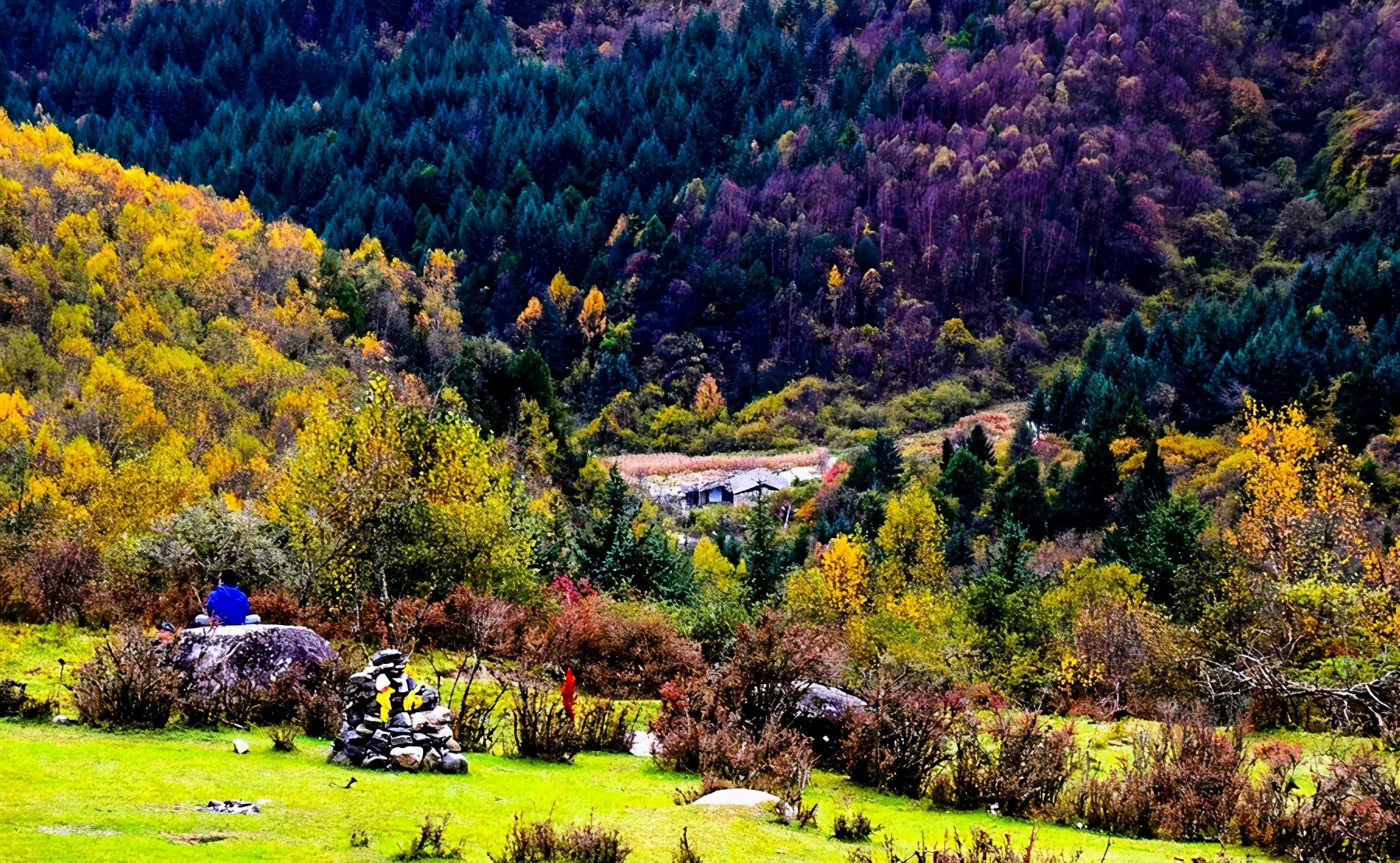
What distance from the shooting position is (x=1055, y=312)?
153 meters

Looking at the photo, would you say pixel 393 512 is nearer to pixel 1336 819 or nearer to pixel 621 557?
pixel 621 557

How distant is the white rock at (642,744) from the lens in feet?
74.0

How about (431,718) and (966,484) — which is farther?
(966,484)

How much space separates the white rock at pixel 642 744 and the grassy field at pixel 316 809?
2.91 metres

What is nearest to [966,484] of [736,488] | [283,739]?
[736,488]

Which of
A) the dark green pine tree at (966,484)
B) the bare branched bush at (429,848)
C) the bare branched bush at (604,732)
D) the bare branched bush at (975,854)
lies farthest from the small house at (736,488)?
the bare branched bush at (429,848)

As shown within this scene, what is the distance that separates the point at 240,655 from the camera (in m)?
20.2

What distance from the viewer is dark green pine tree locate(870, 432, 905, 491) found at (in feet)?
292

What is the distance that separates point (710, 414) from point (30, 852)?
131 meters

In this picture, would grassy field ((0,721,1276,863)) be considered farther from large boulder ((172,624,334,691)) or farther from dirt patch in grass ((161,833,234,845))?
large boulder ((172,624,334,691))

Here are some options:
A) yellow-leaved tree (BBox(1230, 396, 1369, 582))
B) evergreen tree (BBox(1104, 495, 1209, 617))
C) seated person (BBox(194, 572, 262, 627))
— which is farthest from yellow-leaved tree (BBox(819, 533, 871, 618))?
seated person (BBox(194, 572, 262, 627))

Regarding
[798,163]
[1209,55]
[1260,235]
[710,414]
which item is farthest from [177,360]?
[1209,55]

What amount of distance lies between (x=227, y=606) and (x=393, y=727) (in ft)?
17.7

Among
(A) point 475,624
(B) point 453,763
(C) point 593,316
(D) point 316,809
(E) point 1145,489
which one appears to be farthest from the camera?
(C) point 593,316
